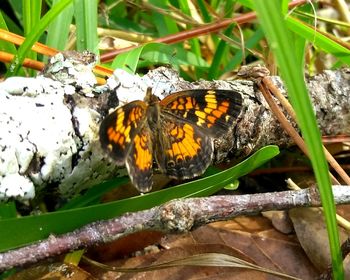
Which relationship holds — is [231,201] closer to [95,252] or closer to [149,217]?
[149,217]

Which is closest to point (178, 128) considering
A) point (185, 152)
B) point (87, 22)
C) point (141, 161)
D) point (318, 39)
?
point (185, 152)

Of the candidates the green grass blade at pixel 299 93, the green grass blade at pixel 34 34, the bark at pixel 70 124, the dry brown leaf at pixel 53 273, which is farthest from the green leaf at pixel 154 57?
the green grass blade at pixel 299 93

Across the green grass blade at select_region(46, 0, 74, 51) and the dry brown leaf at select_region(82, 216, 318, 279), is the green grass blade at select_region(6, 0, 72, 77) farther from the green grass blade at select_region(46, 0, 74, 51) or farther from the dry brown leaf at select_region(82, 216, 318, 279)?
the dry brown leaf at select_region(82, 216, 318, 279)

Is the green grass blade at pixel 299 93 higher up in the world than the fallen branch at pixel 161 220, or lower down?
higher up

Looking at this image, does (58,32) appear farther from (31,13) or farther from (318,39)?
(318,39)

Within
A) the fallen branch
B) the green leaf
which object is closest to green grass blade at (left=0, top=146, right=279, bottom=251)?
the fallen branch

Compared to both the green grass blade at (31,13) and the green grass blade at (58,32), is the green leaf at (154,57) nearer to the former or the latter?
the green grass blade at (58,32)
